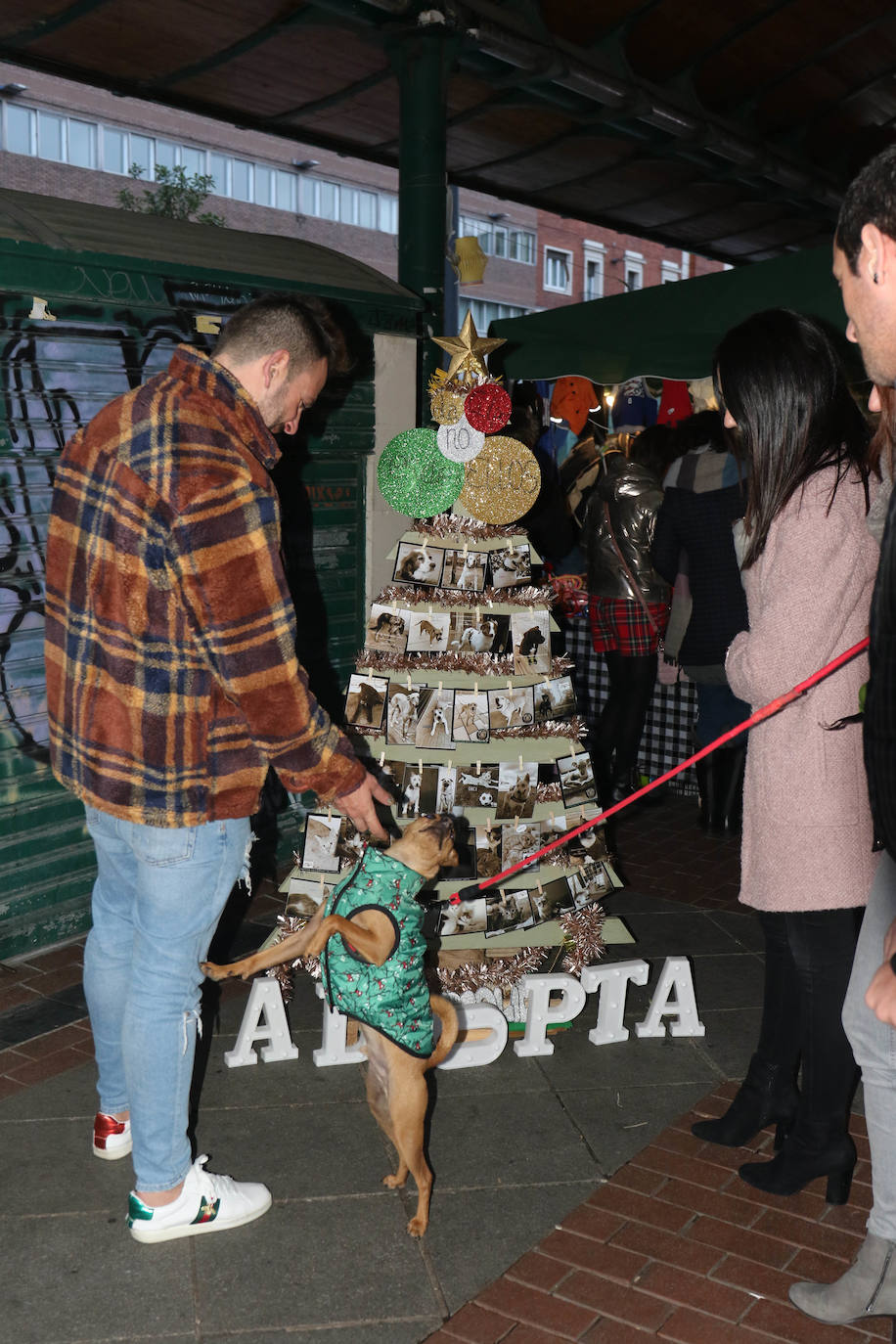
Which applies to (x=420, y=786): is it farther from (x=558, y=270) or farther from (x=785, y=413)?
(x=558, y=270)

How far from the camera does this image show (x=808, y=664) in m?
2.79

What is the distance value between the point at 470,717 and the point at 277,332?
1740 millimetres

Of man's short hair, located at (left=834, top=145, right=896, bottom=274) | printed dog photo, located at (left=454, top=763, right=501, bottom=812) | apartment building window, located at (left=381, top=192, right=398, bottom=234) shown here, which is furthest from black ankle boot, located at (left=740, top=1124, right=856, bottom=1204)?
apartment building window, located at (left=381, top=192, right=398, bottom=234)

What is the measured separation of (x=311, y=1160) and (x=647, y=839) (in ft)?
11.9

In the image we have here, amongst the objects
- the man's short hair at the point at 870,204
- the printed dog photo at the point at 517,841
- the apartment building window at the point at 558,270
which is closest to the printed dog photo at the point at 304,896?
the printed dog photo at the point at 517,841

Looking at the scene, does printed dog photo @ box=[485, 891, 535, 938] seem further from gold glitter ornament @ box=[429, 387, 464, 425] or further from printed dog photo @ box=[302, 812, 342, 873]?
gold glitter ornament @ box=[429, 387, 464, 425]

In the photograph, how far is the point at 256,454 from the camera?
109 inches

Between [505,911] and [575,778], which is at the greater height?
[575,778]

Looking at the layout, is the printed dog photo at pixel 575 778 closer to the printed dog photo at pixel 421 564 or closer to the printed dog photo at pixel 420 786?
the printed dog photo at pixel 420 786

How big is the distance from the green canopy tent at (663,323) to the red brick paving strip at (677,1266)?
13.6 feet

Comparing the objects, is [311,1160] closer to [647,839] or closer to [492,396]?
[492,396]

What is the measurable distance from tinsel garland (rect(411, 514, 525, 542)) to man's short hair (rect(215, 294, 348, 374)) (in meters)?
1.34

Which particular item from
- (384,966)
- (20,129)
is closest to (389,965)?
(384,966)

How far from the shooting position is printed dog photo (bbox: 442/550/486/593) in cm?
412
